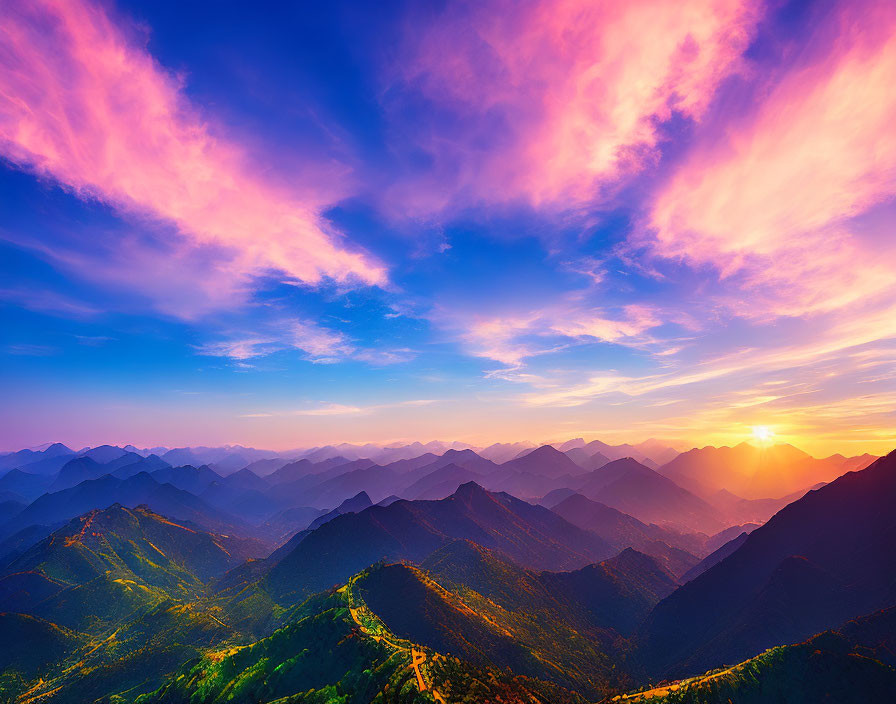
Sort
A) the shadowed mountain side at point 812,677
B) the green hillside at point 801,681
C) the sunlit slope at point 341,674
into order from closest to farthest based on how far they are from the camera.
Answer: the sunlit slope at point 341,674, the green hillside at point 801,681, the shadowed mountain side at point 812,677

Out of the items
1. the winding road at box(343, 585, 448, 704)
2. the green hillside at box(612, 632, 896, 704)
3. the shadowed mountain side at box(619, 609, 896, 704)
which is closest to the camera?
the winding road at box(343, 585, 448, 704)

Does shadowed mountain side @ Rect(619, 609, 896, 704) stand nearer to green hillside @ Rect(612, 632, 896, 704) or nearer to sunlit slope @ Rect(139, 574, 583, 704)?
green hillside @ Rect(612, 632, 896, 704)

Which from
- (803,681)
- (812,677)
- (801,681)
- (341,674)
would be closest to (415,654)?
(341,674)

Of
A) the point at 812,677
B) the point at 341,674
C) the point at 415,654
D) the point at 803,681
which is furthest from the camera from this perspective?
the point at 341,674

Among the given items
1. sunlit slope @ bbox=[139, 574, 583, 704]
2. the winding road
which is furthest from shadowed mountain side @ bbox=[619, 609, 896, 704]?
the winding road

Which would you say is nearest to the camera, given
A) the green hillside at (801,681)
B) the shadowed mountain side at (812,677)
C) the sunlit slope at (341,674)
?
the sunlit slope at (341,674)

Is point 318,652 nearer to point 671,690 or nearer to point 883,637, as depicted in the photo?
point 671,690

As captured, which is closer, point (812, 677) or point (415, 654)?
point (812, 677)

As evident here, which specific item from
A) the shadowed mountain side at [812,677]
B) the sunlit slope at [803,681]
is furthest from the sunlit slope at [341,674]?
the shadowed mountain side at [812,677]

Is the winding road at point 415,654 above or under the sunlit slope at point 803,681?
above

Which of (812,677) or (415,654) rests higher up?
(415,654)

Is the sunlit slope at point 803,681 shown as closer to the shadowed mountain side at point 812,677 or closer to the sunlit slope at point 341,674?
the shadowed mountain side at point 812,677

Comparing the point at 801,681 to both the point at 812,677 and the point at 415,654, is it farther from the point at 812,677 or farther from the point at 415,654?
the point at 415,654

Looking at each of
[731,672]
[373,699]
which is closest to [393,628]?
[373,699]
